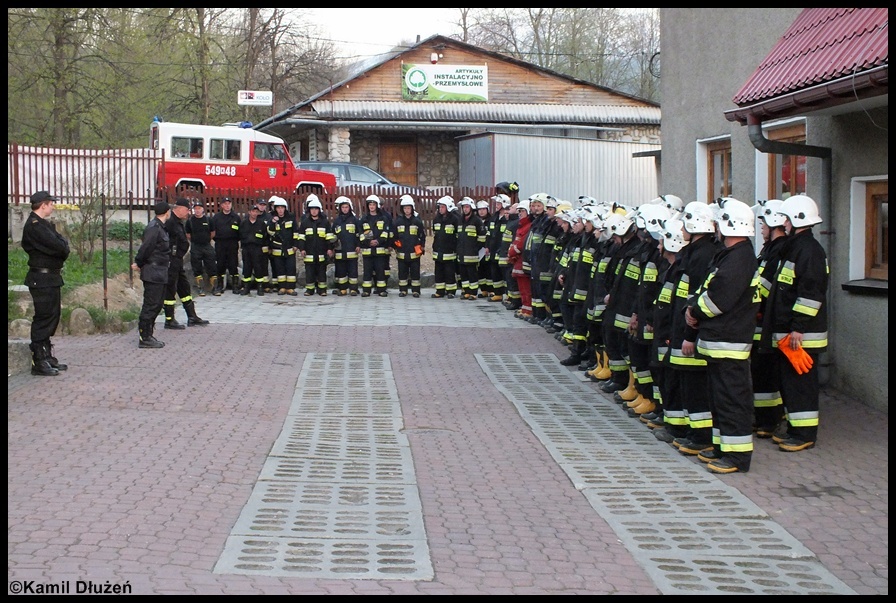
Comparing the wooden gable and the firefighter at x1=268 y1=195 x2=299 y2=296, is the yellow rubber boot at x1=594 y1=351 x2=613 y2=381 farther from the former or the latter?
the wooden gable

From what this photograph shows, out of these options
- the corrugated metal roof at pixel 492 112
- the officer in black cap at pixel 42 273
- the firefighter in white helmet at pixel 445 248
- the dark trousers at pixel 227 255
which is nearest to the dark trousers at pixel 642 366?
the officer in black cap at pixel 42 273

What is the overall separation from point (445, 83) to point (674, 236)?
28.6 m

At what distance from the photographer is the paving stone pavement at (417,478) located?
561 centimetres

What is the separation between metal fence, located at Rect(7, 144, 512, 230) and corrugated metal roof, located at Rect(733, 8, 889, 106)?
539 inches

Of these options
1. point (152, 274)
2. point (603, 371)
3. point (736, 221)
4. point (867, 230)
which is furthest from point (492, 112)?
point (736, 221)

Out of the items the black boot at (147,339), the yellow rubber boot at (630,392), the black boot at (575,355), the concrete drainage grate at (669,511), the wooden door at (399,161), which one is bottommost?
the concrete drainage grate at (669,511)

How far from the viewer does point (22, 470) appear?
7.61 metres

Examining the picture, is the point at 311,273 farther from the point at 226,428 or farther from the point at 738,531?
the point at 738,531

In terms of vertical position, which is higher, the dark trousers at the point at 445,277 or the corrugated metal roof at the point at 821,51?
the corrugated metal roof at the point at 821,51

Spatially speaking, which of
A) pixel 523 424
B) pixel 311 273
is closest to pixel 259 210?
pixel 311 273

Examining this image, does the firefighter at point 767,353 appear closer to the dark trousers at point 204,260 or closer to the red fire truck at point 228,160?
the dark trousers at point 204,260

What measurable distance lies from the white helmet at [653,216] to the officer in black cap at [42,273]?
21.0 ft

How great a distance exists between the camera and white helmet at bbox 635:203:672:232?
376 inches

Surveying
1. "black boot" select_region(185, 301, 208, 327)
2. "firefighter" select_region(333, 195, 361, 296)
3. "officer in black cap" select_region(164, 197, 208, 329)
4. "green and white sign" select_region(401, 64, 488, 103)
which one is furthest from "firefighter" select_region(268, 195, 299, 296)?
"green and white sign" select_region(401, 64, 488, 103)
